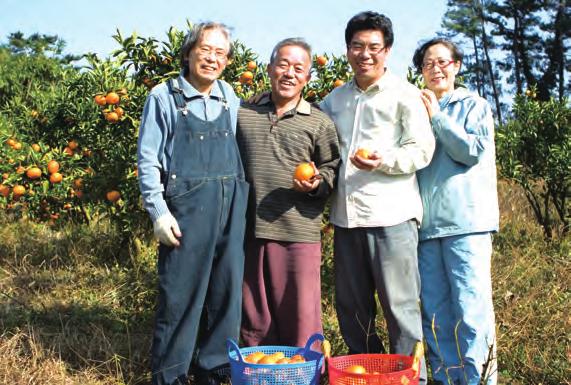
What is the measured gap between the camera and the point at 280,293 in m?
3.21

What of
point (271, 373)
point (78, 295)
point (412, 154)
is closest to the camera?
point (271, 373)

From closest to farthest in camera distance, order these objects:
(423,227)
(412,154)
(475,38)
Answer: (412,154)
(423,227)
(475,38)

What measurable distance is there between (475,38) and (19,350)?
22.8 meters

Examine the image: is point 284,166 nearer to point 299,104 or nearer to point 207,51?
point 299,104

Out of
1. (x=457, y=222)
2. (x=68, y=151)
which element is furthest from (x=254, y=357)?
(x=68, y=151)

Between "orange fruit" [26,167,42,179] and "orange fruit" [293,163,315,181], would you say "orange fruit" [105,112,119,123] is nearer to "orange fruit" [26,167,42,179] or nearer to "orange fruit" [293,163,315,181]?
"orange fruit" [26,167,42,179]

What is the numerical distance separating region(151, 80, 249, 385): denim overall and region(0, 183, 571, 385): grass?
69 cm

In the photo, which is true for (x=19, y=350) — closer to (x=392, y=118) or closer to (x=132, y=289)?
(x=132, y=289)

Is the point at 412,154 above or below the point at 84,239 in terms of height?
above

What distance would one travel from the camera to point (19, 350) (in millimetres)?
3766

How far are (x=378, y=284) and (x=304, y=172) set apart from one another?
0.64 meters

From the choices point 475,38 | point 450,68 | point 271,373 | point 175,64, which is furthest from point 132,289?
point 475,38

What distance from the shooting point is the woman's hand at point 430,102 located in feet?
10.5

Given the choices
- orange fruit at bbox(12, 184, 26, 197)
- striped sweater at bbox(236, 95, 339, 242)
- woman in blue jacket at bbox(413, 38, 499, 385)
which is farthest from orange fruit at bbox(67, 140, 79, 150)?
woman in blue jacket at bbox(413, 38, 499, 385)
